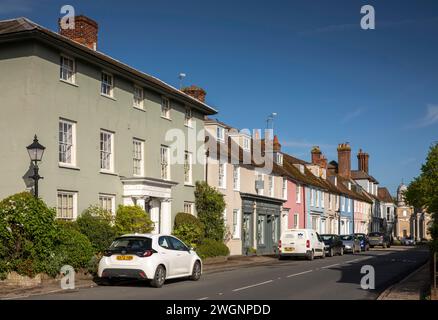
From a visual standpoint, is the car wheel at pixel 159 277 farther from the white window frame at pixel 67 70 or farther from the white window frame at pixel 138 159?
the white window frame at pixel 138 159

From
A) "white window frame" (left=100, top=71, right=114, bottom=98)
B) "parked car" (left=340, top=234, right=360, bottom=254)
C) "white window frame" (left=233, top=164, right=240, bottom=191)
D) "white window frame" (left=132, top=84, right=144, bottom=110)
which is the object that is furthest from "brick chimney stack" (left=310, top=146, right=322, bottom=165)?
"white window frame" (left=100, top=71, right=114, bottom=98)

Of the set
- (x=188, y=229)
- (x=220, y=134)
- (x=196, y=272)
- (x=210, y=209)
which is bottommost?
(x=196, y=272)

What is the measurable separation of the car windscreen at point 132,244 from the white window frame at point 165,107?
1254cm

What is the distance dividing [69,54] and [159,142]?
7.63 meters

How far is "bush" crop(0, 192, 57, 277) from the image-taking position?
1902 cm

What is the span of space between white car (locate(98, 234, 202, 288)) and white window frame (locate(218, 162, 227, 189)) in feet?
57.5

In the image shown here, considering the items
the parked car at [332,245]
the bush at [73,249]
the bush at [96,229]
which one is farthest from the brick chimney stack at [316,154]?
the bush at [73,249]

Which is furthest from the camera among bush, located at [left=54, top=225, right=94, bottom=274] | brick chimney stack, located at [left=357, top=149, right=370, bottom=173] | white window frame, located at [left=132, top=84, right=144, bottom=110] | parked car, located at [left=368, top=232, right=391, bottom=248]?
brick chimney stack, located at [left=357, top=149, right=370, bottom=173]

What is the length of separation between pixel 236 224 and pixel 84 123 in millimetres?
17203

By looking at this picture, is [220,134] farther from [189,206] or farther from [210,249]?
[210,249]

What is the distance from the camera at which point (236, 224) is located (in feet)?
129

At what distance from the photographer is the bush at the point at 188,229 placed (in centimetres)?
3031

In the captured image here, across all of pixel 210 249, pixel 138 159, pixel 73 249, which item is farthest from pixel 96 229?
pixel 210 249

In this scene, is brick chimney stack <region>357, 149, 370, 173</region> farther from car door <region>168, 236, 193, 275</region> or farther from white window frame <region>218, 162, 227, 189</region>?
car door <region>168, 236, 193, 275</region>
